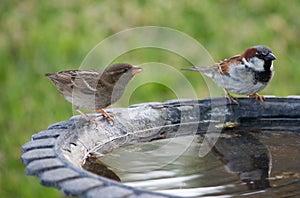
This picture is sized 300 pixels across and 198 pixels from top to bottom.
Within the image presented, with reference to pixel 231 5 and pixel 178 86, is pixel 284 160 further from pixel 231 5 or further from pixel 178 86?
pixel 231 5

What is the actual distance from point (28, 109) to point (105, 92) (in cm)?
210

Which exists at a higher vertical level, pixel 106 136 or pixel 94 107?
pixel 94 107

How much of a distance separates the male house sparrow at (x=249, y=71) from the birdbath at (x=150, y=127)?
0.52 meters

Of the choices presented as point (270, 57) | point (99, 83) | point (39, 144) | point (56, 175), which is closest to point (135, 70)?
point (99, 83)

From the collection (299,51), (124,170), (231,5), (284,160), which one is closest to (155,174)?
(124,170)

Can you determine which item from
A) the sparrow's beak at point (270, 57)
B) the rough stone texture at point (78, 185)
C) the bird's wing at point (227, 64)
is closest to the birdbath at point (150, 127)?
the rough stone texture at point (78, 185)

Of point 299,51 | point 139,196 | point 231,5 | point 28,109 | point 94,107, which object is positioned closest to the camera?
point 139,196

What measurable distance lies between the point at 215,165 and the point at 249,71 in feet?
5.04

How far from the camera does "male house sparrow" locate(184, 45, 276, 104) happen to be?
448cm

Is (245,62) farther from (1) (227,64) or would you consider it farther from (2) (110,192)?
(2) (110,192)

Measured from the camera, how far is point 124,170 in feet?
10.2

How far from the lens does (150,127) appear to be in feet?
12.2

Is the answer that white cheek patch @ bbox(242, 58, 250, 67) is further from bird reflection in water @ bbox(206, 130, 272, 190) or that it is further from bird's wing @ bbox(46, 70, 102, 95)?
bird's wing @ bbox(46, 70, 102, 95)

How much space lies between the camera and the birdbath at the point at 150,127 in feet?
9.40
